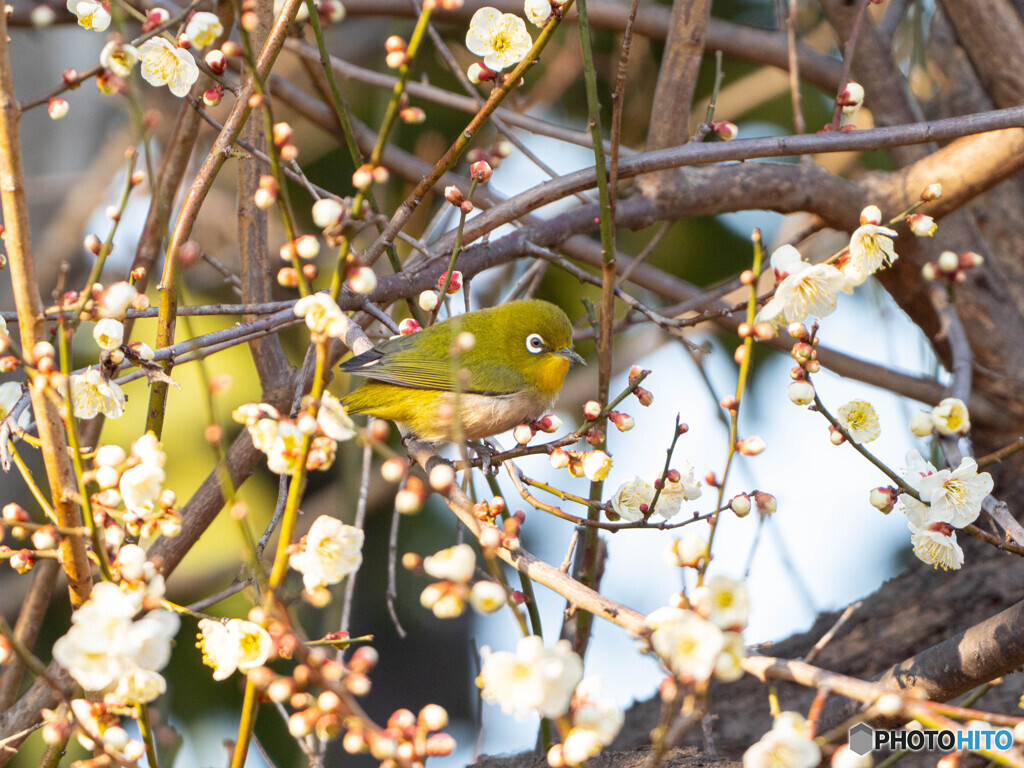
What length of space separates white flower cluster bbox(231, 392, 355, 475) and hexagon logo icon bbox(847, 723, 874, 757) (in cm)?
130

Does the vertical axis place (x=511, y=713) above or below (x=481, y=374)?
below

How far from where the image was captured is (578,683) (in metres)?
1.26

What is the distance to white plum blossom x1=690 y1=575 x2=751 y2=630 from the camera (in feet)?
3.97

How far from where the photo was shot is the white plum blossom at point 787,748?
1.18m

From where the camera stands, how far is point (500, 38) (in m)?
2.23

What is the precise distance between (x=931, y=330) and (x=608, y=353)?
2.38 metres

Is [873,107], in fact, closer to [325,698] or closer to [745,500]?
[745,500]

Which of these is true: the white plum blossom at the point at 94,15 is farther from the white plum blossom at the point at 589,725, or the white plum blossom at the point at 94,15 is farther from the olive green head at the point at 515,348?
the white plum blossom at the point at 589,725

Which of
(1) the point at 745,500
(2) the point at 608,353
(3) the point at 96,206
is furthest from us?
(3) the point at 96,206

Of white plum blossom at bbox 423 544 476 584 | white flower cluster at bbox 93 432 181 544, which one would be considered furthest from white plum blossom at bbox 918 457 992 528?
white flower cluster at bbox 93 432 181 544

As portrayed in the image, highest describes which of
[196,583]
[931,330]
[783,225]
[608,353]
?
[783,225]

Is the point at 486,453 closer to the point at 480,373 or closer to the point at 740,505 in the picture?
the point at 480,373

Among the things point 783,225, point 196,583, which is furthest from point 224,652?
point 783,225

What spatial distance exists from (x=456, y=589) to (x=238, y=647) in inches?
16.3
